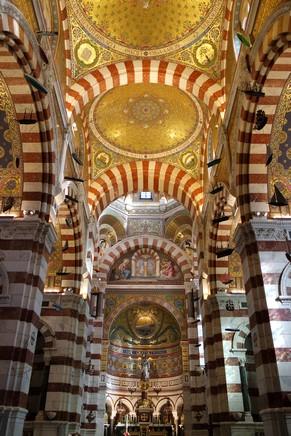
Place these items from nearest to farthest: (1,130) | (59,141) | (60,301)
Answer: (1,130)
(59,141)
(60,301)

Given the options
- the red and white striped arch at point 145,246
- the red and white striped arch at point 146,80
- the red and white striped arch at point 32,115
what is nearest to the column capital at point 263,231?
the red and white striped arch at point 146,80

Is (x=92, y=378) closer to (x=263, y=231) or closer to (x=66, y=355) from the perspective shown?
(x=66, y=355)

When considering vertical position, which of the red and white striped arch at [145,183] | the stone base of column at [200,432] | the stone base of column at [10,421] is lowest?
the stone base of column at [10,421]

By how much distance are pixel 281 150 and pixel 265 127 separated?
811 millimetres

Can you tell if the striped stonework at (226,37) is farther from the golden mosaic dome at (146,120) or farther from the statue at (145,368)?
the statue at (145,368)

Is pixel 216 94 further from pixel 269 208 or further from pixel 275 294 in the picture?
pixel 275 294

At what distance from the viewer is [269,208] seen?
9500mm

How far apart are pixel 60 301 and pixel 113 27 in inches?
355

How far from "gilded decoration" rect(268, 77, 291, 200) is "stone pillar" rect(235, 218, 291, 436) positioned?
116cm

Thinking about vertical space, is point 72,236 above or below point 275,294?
above

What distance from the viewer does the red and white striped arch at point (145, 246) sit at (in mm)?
23141

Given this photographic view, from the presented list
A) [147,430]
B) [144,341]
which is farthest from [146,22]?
[144,341]

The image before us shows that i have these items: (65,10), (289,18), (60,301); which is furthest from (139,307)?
(289,18)

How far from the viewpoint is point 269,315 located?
8.23 m
